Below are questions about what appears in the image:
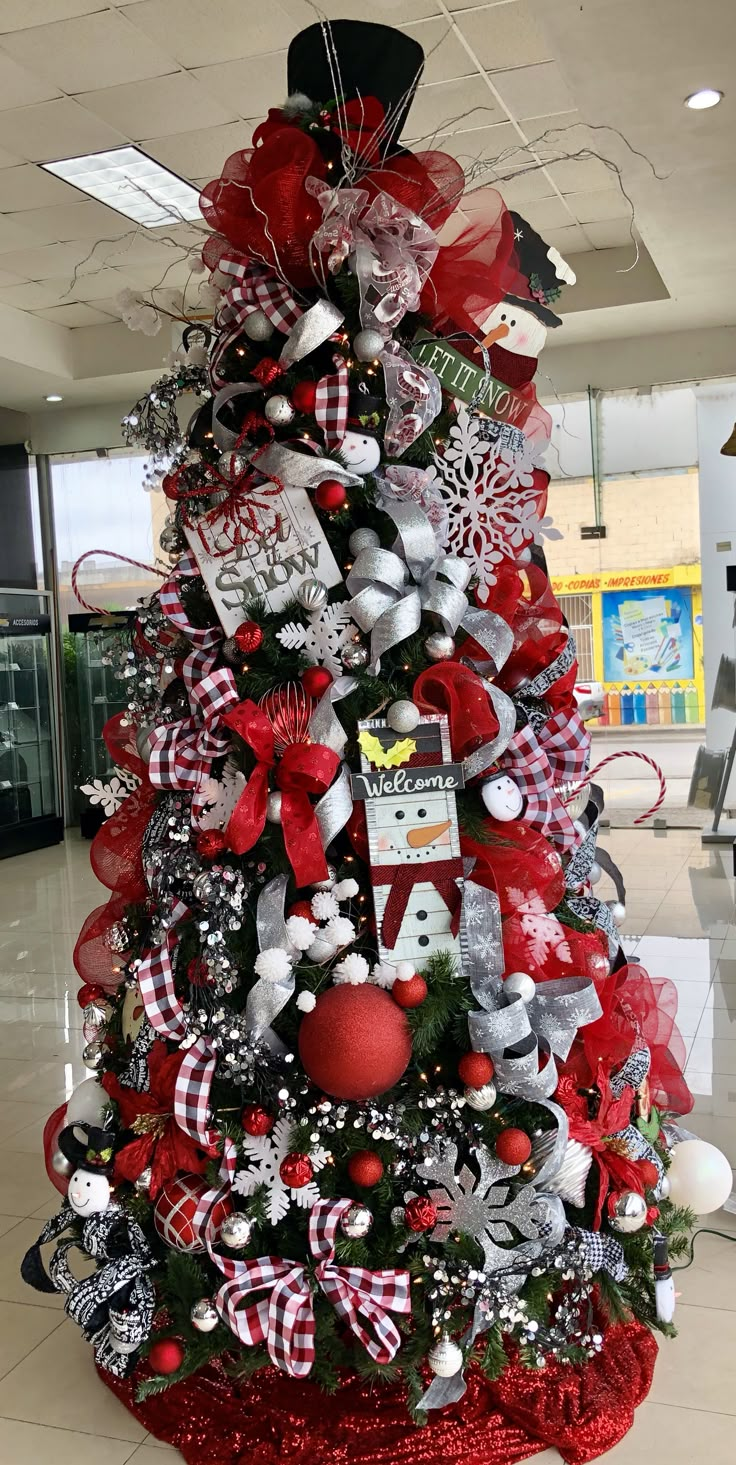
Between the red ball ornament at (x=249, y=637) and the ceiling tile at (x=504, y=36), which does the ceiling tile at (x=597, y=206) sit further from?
the red ball ornament at (x=249, y=637)

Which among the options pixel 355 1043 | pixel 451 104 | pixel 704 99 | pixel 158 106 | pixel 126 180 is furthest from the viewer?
pixel 126 180

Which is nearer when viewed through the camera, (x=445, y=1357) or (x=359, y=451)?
(x=445, y=1357)

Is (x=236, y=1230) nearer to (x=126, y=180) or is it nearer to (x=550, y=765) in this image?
(x=550, y=765)

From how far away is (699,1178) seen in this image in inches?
86.9

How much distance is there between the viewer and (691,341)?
305 inches

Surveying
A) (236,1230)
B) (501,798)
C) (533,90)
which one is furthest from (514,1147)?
(533,90)

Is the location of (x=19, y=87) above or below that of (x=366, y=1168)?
above

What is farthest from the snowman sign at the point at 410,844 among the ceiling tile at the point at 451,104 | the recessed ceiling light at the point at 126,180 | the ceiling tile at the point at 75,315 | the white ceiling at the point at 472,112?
the ceiling tile at the point at 75,315

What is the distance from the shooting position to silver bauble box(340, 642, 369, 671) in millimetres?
1872

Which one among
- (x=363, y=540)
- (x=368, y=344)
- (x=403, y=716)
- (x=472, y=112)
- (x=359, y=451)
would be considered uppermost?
(x=472, y=112)

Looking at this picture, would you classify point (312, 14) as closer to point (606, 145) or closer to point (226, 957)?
point (606, 145)

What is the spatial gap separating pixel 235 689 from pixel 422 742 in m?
0.32

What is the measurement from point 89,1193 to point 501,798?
3.09 feet

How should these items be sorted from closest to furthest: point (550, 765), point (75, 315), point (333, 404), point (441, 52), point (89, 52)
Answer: point (333, 404), point (550, 765), point (89, 52), point (441, 52), point (75, 315)
